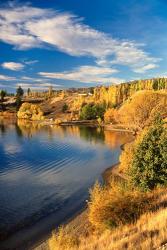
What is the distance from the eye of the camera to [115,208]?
2227 cm

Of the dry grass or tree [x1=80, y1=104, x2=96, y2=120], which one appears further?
tree [x1=80, y1=104, x2=96, y2=120]

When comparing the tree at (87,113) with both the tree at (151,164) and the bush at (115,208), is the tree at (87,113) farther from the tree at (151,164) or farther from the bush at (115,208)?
the bush at (115,208)

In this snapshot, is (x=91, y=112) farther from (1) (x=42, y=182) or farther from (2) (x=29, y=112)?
(1) (x=42, y=182)

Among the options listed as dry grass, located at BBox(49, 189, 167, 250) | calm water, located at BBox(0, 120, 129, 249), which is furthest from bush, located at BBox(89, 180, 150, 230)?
calm water, located at BBox(0, 120, 129, 249)

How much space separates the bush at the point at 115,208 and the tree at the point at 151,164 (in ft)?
19.6

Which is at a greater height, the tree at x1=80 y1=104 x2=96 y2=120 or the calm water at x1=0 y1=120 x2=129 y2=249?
the tree at x1=80 y1=104 x2=96 y2=120

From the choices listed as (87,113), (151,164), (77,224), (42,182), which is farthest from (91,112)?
(77,224)

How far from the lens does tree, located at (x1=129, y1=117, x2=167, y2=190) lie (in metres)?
29.5

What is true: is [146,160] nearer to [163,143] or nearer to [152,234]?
[163,143]

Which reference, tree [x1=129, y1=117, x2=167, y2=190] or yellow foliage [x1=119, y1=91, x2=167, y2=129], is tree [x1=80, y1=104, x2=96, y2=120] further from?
tree [x1=129, y1=117, x2=167, y2=190]

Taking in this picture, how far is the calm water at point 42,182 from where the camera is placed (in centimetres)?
3125

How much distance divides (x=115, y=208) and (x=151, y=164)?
8842 mm

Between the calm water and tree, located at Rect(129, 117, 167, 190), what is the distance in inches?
365

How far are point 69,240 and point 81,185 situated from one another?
26.7 m
